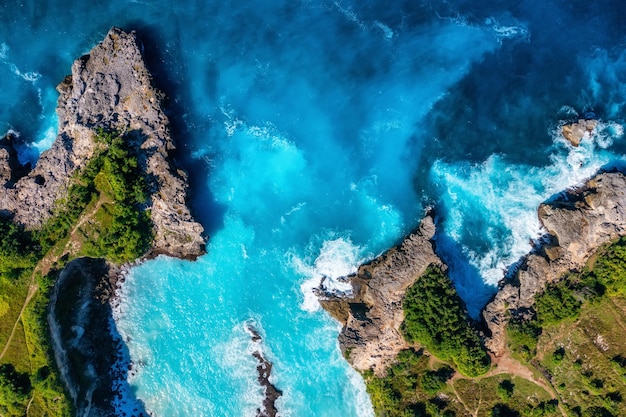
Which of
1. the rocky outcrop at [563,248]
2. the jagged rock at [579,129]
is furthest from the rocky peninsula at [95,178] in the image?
the jagged rock at [579,129]

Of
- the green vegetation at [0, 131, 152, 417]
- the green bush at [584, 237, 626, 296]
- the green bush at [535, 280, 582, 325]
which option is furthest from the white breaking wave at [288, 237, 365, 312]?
the green bush at [584, 237, 626, 296]

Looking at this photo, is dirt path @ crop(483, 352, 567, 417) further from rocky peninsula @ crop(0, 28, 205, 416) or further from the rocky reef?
rocky peninsula @ crop(0, 28, 205, 416)

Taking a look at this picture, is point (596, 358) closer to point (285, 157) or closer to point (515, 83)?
point (515, 83)

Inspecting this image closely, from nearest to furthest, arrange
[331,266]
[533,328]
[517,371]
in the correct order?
[533,328]
[517,371]
[331,266]

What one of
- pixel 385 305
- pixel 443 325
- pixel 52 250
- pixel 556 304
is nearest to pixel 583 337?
pixel 556 304

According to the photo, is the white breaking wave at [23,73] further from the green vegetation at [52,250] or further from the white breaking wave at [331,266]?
the white breaking wave at [331,266]

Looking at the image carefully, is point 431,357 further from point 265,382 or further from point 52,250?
point 52,250
